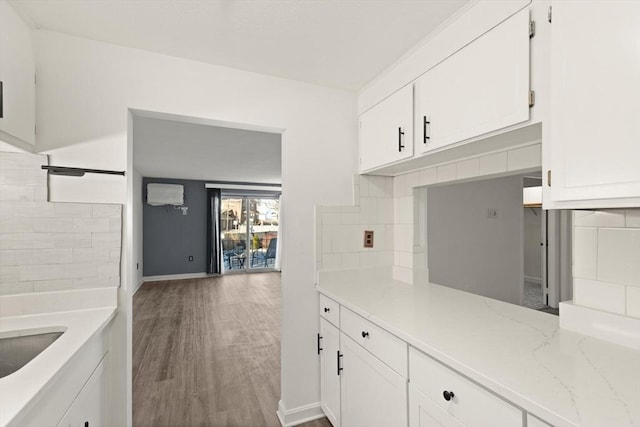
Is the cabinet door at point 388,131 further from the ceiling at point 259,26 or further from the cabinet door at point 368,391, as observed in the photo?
the cabinet door at point 368,391

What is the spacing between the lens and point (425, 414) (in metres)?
1.12

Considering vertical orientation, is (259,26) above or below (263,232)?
above

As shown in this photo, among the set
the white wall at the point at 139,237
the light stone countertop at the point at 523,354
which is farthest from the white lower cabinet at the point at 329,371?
the white wall at the point at 139,237

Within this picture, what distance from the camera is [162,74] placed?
1736 millimetres

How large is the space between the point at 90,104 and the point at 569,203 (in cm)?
217

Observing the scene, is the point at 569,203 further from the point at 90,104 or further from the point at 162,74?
the point at 90,104

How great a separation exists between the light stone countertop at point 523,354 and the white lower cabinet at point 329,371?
0.33m

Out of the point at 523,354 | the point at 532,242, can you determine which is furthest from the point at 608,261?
the point at 532,242

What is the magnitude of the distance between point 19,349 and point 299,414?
1561 mm

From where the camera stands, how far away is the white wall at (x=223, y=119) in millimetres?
1544

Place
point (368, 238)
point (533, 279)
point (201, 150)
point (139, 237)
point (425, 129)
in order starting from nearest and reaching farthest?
point (425, 129), point (368, 238), point (201, 150), point (533, 279), point (139, 237)

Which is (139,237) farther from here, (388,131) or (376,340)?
(376,340)

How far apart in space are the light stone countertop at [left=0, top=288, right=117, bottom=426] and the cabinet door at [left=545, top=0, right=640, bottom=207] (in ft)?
5.32

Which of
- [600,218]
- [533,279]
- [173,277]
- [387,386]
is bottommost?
[173,277]
